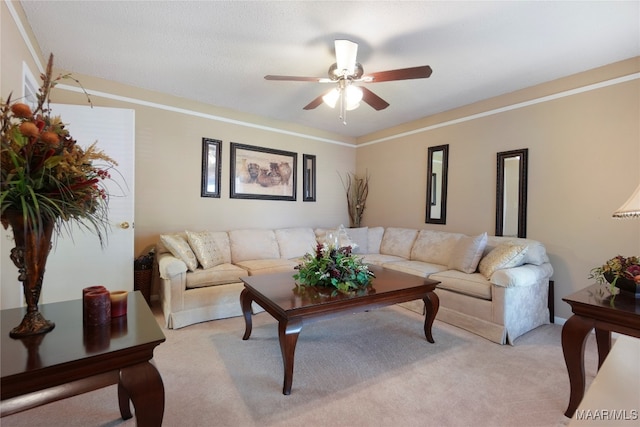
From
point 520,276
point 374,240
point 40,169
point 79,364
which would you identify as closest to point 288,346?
point 79,364

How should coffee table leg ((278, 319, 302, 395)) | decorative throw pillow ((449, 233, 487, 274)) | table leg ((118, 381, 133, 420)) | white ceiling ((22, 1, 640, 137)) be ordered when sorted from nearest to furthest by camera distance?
table leg ((118, 381, 133, 420)) < coffee table leg ((278, 319, 302, 395)) < white ceiling ((22, 1, 640, 137)) < decorative throw pillow ((449, 233, 487, 274))

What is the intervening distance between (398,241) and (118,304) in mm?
3681

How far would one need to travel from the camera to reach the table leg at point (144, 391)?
3.23 ft

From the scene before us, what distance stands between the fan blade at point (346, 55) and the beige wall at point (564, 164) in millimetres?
2250

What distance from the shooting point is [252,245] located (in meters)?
3.81

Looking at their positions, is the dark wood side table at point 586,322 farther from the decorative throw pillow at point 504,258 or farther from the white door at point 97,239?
the white door at point 97,239

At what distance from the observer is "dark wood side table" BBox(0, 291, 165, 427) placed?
0.84m

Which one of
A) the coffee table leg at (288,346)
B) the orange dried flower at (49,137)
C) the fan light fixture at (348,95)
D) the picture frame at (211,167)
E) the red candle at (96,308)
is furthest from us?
the picture frame at (211,167)

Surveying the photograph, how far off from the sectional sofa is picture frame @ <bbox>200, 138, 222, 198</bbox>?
69cm

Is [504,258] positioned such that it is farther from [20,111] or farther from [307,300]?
[20,111]

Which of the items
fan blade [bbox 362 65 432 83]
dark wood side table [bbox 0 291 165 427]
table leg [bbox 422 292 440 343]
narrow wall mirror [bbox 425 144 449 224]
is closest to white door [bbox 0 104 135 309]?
dark wood side table [bbox 0 291 165 427]

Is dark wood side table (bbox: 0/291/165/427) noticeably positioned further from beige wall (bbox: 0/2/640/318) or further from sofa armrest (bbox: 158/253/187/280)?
beige wall (bbox: 0/2/640/318)

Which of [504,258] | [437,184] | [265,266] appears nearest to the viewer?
[504,258]

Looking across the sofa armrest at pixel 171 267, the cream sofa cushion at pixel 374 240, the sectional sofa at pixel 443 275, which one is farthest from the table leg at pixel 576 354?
the sofa armrest at pixel 171 267
